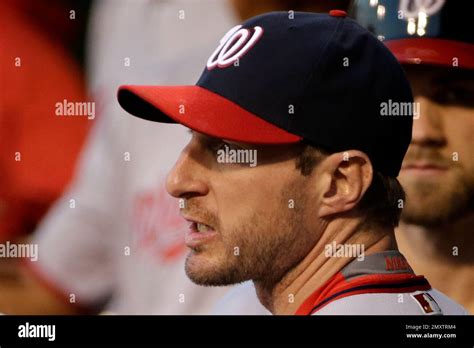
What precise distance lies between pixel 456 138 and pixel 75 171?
2.69 feet

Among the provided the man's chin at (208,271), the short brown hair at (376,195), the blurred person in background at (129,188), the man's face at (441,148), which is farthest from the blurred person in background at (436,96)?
the man's chin at (208,271)

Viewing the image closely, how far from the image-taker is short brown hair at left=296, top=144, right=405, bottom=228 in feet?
3.83

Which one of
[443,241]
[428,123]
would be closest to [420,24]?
[428,123]

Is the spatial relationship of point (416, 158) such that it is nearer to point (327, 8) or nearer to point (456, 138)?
point (456, 138)

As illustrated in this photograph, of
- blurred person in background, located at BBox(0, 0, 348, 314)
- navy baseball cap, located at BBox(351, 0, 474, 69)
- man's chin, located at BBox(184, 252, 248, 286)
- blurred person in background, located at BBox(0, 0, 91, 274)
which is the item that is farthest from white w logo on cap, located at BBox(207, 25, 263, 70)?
blurred person in background, located at BBox(0, 0, 91, 274)

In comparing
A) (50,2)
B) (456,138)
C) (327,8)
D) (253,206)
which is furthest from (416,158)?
(50,2)

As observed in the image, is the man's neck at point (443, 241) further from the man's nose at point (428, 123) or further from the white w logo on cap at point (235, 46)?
the white w logo on cap at point (235, 46)

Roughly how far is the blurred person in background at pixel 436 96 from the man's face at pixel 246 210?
70 centimetres

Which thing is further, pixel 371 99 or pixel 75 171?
pixel 75 171

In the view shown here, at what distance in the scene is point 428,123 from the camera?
5.98 feet

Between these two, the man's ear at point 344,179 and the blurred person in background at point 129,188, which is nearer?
the man's ear at point 344,179

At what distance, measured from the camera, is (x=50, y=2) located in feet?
6.89

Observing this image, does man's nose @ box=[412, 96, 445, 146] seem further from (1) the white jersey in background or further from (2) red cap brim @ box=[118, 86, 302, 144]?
(2) red cap brim @ box=[118, 86, 302, 144]

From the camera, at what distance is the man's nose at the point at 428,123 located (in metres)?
1.82
